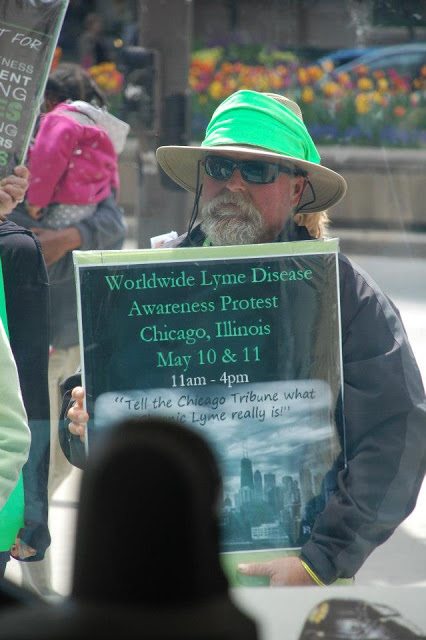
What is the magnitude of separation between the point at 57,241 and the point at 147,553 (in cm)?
271

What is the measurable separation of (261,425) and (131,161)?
4.96 ft

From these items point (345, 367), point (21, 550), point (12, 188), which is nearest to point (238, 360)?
point (345, 367)

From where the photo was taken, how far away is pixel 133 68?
3.94 m

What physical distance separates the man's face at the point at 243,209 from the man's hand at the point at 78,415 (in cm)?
45

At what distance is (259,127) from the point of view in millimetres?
2467

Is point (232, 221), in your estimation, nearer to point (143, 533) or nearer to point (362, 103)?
point (143, 533)

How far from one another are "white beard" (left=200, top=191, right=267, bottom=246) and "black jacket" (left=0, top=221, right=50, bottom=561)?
50 cm

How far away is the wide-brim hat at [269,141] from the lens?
2449mm

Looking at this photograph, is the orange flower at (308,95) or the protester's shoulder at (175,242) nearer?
the protester's shoulder at (175,242)

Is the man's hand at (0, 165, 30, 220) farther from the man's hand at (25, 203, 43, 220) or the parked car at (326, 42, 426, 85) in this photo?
the parked car at (326, 42, 426, 85)

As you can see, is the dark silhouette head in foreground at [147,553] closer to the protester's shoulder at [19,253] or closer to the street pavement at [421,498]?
the protester's shoulder at [19,253]

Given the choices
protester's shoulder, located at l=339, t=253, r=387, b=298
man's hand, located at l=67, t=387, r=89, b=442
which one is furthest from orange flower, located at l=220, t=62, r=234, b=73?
man's hand, located at l=67, t=387, r=89, b=442

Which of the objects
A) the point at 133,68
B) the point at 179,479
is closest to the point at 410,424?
the point at 179,479

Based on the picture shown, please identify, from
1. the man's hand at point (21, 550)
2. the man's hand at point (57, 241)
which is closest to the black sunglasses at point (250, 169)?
the man's hand at point (21, 550)
